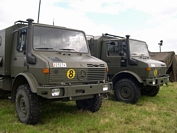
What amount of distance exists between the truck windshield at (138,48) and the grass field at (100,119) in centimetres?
185

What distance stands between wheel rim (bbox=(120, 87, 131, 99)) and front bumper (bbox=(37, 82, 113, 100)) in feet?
7.03

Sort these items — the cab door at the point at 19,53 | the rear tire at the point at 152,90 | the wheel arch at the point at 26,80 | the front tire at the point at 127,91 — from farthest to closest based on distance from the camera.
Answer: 1. the rear tire at the point at 152,90
2. the front tire at the point at 127,91
3. the cab door at the point at 19,53
4. the wheel arch at the point at 26,80

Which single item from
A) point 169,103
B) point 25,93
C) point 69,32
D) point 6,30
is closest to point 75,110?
point 25,93

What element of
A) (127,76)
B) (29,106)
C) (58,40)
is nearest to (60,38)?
(58,40)

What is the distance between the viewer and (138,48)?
7422mm

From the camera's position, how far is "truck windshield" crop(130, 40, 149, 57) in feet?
23.4

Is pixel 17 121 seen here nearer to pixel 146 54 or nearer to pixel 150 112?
pixel 150 112

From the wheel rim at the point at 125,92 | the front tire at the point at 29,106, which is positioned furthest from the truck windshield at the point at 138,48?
the front tire at the point at 29,106

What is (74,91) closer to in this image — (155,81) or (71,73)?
(71,73)

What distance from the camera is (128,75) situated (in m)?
7.07

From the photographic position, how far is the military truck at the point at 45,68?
4.19m

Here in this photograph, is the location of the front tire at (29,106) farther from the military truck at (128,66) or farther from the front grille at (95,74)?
the military truck at (128,66)

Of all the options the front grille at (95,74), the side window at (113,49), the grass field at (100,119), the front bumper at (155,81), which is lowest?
the grass field at (100,119)

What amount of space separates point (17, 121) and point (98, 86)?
194 cm
